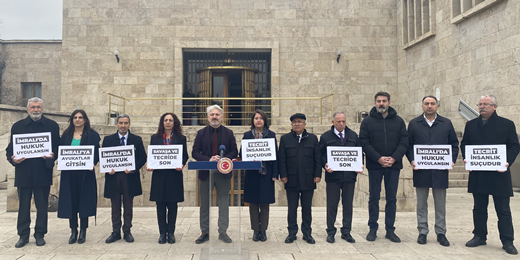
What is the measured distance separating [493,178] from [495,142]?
0.49 metres

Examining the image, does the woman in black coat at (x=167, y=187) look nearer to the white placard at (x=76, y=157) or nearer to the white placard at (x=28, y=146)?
the white placard at (x=76, y=157)

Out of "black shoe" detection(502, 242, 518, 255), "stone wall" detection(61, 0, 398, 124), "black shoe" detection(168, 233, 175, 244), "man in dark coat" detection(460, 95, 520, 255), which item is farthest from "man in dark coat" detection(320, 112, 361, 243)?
"stone wall" detection(61, 0, 398, 124)

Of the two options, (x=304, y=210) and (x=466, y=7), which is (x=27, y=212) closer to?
(x=304, y=210)

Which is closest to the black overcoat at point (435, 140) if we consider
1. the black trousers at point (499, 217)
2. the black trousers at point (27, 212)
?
the black trousers at point (499, 217)

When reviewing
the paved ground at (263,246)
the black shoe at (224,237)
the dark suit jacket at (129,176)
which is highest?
the dark suit jacket at (129,176)

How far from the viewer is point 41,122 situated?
5480 millimetres

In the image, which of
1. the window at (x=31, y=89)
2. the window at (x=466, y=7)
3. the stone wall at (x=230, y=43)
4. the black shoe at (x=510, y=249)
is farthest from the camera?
the window at (x=31, y=89)

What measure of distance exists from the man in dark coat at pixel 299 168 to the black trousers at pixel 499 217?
7.41 ft

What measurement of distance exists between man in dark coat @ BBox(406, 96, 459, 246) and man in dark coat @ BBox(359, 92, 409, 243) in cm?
26

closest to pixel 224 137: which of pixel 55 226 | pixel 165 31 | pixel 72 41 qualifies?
pixel 55 226

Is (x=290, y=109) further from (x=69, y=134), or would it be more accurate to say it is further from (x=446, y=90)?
(x=69, y=134)

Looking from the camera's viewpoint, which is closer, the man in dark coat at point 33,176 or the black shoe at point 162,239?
the man in dark coat at point 33,176

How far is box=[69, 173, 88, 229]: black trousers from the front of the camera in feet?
17.8

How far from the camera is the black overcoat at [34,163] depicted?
529cm
